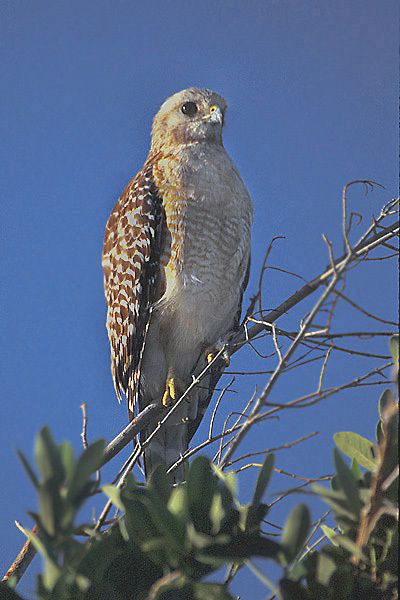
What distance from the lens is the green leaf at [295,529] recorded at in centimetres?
29

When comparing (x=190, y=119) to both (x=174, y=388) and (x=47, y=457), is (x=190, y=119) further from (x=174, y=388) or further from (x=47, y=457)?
(x=47, y=457)

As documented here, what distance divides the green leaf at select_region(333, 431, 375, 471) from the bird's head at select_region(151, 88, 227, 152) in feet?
4.25

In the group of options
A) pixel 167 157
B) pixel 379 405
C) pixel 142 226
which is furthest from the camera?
pixel 167 157

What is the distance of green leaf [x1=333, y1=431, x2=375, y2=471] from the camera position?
15.8 inches

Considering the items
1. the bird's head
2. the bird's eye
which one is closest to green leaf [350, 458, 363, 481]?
the bird's head

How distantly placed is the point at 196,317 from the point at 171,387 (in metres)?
0.17

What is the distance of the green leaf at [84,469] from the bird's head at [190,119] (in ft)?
4.54

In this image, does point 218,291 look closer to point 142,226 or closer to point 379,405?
point 142,226

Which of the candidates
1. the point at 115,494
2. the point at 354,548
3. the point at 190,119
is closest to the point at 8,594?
the point at 115,494

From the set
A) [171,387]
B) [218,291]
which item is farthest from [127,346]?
[218,291]

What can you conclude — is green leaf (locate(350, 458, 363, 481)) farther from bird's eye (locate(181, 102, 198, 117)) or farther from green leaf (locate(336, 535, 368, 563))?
bird's eye (locate(181, 102, 198, 117))

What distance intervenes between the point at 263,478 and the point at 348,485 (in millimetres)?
48

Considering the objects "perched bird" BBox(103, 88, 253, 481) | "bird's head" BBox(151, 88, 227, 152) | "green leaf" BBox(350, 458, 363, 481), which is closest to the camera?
"green leaf" BBox(350, 458, 363, 481)

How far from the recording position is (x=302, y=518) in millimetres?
294
